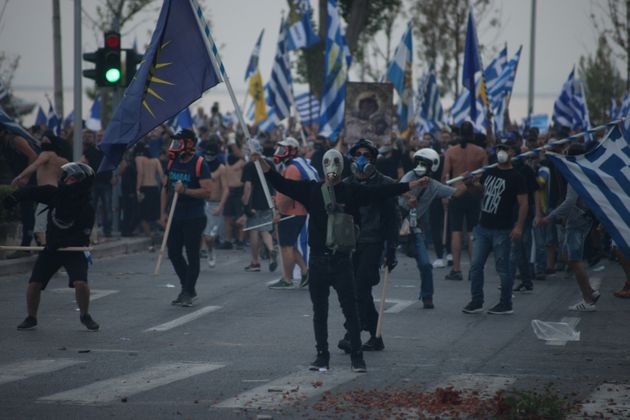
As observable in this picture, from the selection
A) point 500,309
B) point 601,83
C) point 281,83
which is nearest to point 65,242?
point 500,309

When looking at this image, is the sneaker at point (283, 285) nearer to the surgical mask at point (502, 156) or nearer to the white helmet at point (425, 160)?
the surgical mask at point (502, 156)

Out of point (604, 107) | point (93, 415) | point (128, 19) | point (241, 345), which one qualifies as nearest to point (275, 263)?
point (241, 345)

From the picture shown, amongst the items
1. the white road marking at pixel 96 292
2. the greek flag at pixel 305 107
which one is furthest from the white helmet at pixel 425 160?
the greek flag at pixel 305 107

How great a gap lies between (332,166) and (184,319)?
3938 mm

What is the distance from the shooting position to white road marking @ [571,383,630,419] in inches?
327

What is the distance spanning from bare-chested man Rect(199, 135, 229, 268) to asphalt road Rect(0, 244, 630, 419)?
8.97 feet

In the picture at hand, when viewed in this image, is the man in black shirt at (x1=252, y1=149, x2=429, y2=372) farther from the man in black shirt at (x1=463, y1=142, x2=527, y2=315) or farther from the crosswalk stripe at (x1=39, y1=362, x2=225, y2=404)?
the man in black shirt at (x1=463, y1=142, x2=527, y2=315)

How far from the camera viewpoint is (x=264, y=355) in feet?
35.4

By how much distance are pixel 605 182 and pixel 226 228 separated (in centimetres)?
1280

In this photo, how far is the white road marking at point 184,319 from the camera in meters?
12.6

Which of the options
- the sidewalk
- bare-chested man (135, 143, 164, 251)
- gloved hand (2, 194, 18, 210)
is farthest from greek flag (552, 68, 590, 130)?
gloved hand (2, 194, 18, 210)

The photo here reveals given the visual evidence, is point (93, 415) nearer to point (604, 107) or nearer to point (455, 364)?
point (455, 364)

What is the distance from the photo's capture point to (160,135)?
23.9 meters

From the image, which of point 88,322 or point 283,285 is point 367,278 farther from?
point 283,285
